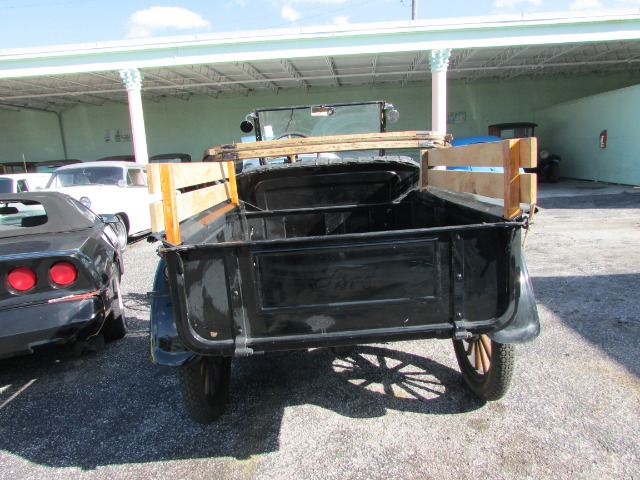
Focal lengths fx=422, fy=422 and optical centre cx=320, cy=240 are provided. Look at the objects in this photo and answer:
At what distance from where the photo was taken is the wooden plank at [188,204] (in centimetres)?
181

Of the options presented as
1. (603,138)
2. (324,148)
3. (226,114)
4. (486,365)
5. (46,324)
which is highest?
(226,114)

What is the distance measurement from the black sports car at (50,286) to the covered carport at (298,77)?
10648 millimetres

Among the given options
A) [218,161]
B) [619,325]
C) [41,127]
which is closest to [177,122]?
[41,127]

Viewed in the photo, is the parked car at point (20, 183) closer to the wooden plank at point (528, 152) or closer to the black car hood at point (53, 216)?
the black car hood at point (53, 216)

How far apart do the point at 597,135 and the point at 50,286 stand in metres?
16.5

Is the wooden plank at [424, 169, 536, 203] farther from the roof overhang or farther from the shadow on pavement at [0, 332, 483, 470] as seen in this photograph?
the roof overhang

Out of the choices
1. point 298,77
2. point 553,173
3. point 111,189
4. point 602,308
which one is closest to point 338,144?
point 602,308

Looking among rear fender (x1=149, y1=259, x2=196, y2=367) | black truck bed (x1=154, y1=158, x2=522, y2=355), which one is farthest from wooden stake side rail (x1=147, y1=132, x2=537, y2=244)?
rear fender (x1=149, y1=259, x2=196, y2=367)

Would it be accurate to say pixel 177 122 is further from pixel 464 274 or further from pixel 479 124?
pixel 464 274

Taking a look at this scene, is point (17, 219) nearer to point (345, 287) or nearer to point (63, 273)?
point (63, 273)

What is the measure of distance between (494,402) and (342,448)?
0.98m

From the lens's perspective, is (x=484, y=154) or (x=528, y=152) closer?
(x=528, y=152)

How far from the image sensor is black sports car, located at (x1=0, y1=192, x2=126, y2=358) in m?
2.70

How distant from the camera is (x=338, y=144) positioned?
2910 millimetres
